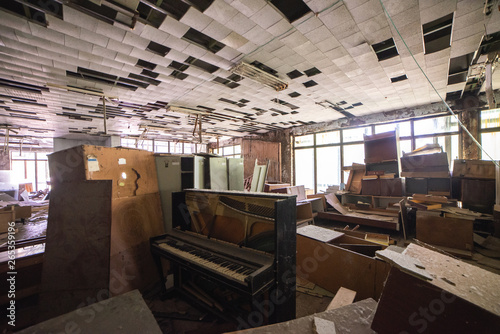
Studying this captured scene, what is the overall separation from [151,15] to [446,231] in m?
6.22

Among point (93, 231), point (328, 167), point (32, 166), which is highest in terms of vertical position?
point (32, 166)

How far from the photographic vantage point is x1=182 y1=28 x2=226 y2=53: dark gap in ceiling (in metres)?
3.29

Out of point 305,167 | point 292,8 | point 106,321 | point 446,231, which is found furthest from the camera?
point 305,167

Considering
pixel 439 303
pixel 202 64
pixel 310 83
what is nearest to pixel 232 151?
pixel 310 83

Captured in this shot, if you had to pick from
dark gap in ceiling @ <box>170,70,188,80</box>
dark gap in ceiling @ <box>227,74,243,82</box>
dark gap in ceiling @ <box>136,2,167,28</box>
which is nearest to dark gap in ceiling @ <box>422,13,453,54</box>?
dark gap in ceiling @ <box>227,74,243,82</box>

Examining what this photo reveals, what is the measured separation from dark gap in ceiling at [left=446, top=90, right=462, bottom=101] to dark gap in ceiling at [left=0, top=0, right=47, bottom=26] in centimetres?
901

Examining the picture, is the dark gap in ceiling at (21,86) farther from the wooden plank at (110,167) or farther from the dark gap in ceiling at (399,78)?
the dark gap in ceiling at (399,78)

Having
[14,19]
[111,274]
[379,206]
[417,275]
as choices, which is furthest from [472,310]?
[379,206]

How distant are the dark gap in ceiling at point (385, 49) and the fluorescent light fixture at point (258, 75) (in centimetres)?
187

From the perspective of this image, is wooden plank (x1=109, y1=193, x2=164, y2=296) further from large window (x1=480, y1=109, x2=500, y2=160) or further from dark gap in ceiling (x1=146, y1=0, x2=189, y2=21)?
large window (x1=480, y1=109, x2=500, y2=160)

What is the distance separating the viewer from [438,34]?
324 centimetres

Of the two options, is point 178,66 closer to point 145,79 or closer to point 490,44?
point 145,79

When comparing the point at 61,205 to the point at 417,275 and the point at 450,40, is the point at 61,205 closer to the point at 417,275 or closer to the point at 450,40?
the point at 417,275

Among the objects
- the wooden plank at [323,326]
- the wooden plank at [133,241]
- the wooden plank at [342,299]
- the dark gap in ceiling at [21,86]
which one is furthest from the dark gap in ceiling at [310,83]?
the dark gap in ceiling at [21,86]
